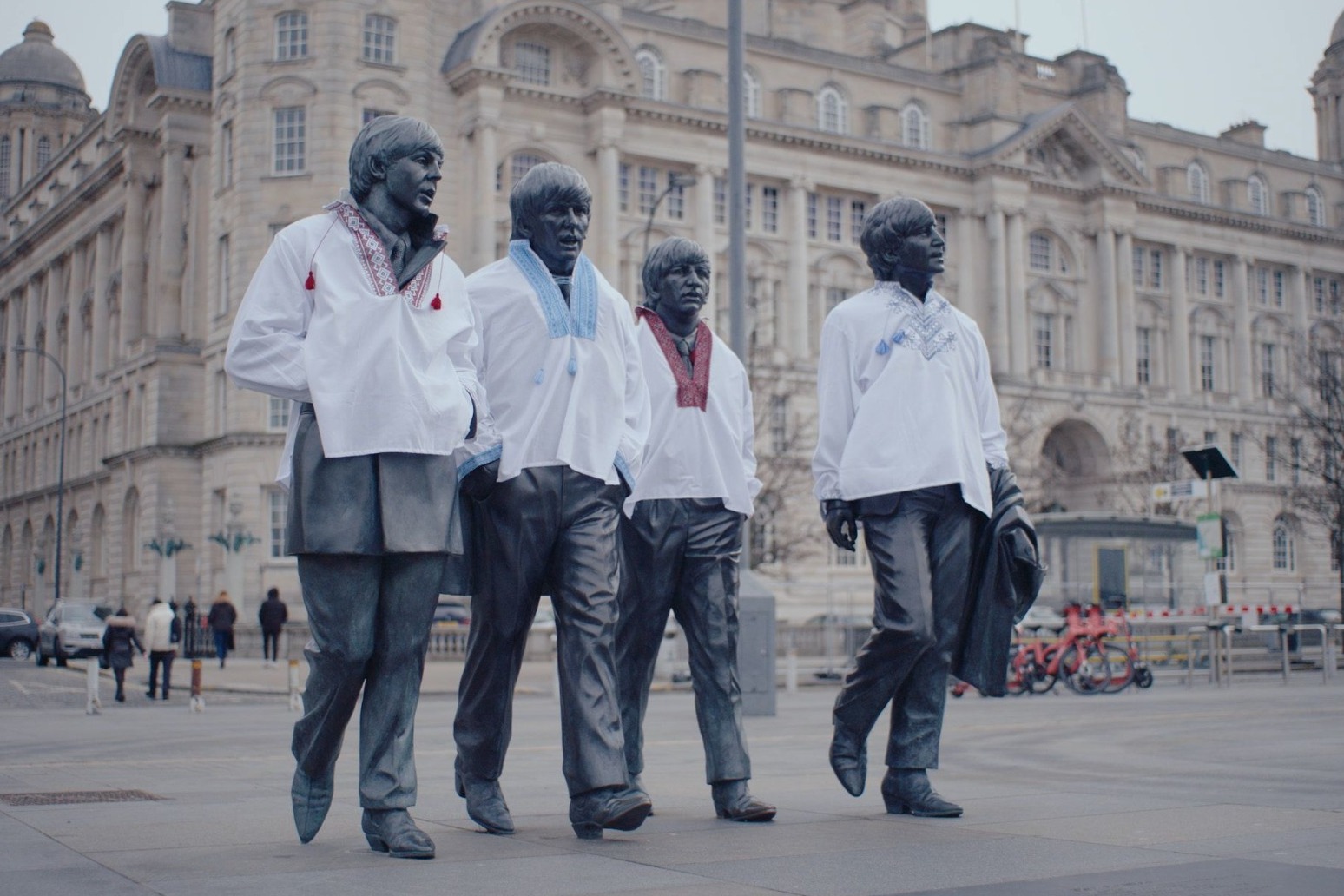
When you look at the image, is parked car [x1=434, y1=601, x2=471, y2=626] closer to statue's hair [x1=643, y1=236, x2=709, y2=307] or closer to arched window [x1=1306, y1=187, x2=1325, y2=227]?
statue's hair [x1=643, y1=236, x2=709, y2=307]

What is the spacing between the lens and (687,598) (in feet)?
22.4

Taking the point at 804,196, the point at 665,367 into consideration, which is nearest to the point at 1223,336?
the point at 804,196

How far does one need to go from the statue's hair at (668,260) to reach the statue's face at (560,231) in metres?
0.77

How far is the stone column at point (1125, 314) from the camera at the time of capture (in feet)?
226

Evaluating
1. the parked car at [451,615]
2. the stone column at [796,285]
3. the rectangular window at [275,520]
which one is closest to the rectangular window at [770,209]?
the stone column at [796,285]

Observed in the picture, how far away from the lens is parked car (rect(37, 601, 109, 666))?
37.3m

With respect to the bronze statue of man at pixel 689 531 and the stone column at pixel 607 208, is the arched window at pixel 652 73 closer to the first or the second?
the stone column at pixel 607 208

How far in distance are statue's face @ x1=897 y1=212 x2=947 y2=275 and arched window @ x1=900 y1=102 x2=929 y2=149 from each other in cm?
6014

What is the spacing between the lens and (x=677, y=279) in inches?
282

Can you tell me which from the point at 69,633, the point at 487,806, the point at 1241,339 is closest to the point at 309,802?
the point at 487,806

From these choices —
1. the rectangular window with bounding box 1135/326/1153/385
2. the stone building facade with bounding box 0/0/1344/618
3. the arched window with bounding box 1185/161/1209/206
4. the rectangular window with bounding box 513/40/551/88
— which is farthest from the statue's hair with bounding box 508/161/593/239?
the arched window with bounding box 1185/161/1209/206

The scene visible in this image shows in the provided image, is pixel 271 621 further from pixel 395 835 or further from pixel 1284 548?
pixel 1284 548

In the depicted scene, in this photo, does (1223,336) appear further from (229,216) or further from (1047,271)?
(229,216)

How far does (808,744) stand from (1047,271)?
58402 mm
